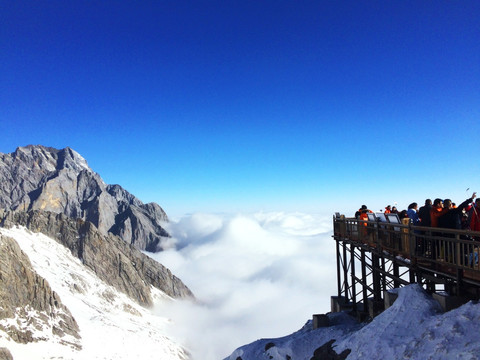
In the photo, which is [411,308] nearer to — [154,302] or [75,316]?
[75,316]

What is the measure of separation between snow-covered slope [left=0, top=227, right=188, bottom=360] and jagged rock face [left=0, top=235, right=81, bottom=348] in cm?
108

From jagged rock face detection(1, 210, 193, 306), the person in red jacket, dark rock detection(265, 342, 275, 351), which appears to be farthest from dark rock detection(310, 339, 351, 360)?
jagged rock face detection(1, 210, 193, 306)

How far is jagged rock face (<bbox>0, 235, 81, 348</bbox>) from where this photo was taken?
62938mm

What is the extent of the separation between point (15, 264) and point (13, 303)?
9344 millimetres

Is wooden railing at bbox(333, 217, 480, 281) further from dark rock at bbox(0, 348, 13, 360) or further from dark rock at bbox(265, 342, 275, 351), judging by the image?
dark rock at bbox(0, 348, 13, 360)

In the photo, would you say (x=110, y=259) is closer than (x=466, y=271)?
No

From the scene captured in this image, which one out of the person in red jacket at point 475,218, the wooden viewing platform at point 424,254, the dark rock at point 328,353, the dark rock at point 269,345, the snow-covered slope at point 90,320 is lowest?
the snow-covered slope at point 90,320

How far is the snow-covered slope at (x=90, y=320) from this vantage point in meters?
64.4

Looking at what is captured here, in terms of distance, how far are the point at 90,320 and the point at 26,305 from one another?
18.3 metres

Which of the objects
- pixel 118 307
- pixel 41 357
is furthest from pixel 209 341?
pixel 41 357

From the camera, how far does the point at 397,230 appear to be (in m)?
11.3

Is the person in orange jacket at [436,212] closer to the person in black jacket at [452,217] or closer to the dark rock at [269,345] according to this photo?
the person in black jacket at [452,217]

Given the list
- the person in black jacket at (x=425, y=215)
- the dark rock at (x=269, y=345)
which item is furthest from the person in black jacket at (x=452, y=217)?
the dark rock at (x=269, y=345)

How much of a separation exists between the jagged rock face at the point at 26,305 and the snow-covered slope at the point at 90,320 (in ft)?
3.56
